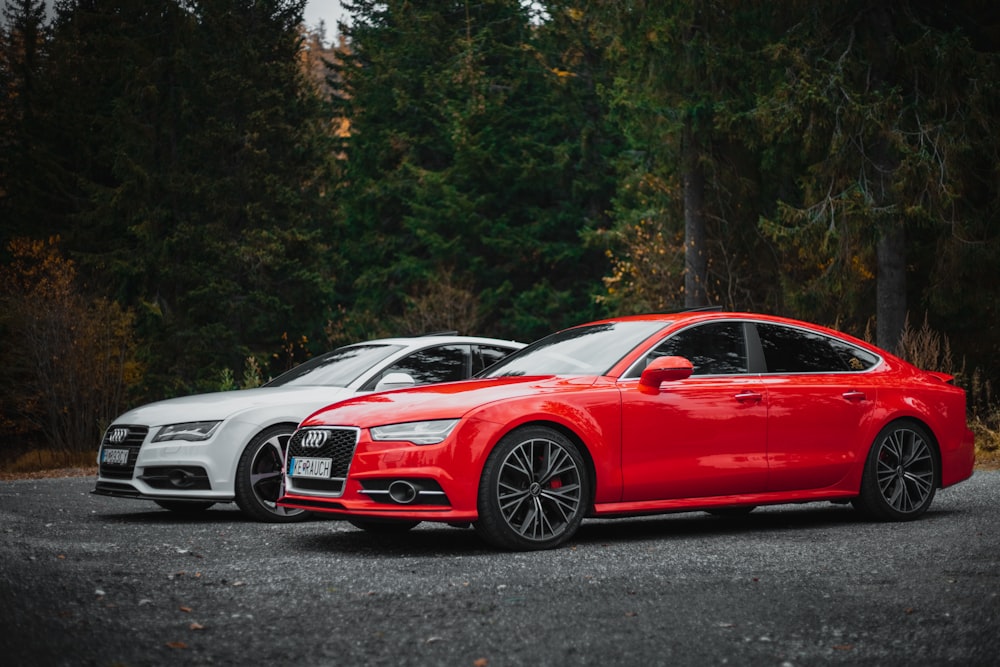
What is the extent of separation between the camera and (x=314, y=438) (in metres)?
8.01

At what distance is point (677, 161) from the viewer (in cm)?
3002

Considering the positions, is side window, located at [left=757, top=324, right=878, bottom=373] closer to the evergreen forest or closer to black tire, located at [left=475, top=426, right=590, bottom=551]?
black tire, located at [left=475, top=426, right=590, bottom=551]

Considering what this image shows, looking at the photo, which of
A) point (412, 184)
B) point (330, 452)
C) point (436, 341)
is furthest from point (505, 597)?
point (412, 184)

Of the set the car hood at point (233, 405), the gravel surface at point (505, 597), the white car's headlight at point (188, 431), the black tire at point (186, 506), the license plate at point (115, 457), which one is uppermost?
the car hood at point (233, 405)

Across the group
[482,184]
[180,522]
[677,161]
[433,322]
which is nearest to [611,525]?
[180,522]

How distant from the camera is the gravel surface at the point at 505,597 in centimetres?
480

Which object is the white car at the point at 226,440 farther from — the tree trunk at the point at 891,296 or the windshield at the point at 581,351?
the tree trunk at the point at 891,296

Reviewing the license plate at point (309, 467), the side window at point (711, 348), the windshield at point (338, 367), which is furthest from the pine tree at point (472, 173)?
the license plate at point (309, 467)

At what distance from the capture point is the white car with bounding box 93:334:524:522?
9.77 m

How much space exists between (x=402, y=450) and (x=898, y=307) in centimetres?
1704

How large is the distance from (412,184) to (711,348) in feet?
133

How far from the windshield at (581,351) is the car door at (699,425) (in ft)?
0.69

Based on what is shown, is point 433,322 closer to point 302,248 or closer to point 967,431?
point 302,248

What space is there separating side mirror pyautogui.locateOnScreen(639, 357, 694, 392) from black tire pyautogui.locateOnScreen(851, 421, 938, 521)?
1.93m
